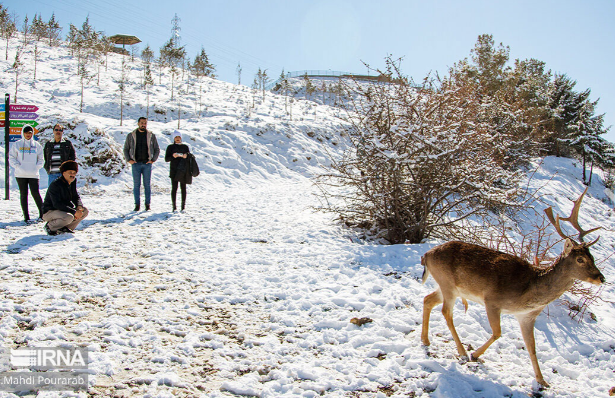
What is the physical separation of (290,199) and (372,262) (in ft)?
22.7

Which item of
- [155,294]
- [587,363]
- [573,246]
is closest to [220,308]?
[155,294]

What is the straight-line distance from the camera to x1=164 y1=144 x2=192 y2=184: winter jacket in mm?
9359

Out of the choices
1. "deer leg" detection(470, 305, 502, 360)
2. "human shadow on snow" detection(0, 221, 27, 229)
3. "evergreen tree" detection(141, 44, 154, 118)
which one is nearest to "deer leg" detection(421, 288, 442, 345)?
"deer leg" detection(470, 305, 502, 360)

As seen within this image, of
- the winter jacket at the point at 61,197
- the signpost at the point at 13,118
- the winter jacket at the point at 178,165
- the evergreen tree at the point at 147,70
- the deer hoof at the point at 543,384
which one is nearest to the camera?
the deer hoof at the point at 543,384

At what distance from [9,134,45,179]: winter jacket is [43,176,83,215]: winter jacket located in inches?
46.8

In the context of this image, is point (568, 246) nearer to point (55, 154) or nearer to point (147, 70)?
point (55, 154)

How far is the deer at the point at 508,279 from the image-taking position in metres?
2.78

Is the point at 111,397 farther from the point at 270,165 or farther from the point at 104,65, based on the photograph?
the point at 104,65

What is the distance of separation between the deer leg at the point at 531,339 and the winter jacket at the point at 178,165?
8610 mm

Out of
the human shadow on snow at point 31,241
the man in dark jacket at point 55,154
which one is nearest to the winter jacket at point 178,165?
the man in dark jacket at point 55,154

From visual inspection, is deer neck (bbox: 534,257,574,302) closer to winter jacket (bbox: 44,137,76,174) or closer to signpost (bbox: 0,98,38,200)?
winter jacket (bbox: 44,137,76,174)

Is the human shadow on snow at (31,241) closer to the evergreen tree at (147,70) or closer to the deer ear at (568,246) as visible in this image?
the deer ear at (568,246)

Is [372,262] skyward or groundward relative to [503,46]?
groundward

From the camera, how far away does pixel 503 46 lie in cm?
2630
